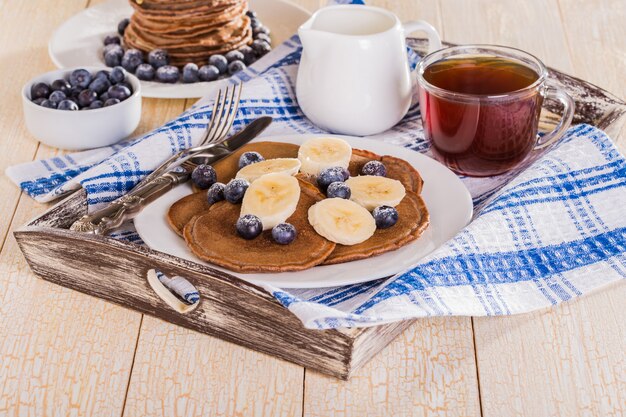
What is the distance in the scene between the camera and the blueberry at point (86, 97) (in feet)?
5.87

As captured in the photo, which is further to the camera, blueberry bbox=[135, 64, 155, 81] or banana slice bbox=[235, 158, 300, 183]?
blueberry bbox=[135, 64, 155, 81]

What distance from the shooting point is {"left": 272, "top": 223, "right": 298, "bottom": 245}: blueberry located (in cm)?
129

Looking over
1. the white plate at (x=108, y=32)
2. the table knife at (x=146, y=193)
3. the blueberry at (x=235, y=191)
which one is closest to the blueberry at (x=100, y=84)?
the white plate at (x=108, y=32)

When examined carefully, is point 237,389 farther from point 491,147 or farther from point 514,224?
point 491,147

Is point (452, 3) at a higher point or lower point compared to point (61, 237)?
lower

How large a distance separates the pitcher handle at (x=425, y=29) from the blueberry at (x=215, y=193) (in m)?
0.55

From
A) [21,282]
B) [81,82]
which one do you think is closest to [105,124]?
[81,82]

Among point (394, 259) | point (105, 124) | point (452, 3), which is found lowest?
point (452, 3)

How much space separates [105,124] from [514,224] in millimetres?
822

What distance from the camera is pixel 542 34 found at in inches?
92.4

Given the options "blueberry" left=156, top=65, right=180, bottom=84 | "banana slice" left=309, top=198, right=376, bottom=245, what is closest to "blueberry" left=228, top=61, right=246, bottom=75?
"blueberry" left=156, top=65, right=180, bottom=84

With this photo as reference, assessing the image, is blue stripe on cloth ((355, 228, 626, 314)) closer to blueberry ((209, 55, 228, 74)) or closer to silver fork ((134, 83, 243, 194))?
silver fork ((134, 83, 243, 194))

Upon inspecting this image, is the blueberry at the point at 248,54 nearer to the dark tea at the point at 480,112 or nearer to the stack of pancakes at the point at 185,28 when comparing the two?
the stack of pancakes at the point at 185,28

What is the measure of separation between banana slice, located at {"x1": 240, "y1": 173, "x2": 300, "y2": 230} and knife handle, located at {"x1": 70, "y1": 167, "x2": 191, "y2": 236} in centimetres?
16
